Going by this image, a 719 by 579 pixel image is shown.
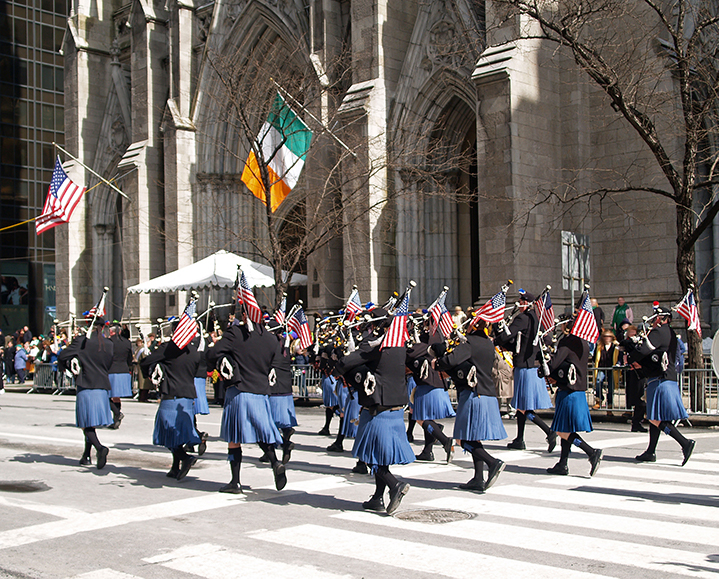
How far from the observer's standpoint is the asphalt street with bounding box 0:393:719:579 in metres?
6.04

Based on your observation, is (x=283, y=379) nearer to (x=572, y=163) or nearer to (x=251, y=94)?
(x=572, y=163)

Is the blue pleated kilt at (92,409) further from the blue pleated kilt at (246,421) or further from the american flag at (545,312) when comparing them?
the american flag at (545,312)

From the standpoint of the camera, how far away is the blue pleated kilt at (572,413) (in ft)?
31.8

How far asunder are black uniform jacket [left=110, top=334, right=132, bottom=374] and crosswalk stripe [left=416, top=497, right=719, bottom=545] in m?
8.67

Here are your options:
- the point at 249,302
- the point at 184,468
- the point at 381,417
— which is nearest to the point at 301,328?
the point at 184,468

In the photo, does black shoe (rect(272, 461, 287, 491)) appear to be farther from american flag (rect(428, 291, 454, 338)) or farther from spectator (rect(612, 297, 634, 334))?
spectator (rect(612, 297, 634, 334))

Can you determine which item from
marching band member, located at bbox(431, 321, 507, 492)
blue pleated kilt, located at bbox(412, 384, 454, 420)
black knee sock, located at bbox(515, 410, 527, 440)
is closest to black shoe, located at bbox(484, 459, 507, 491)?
marching band member, located at bbox(431, 321, 507, 492)

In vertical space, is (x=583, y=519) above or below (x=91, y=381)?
below

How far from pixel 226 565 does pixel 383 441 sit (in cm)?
219

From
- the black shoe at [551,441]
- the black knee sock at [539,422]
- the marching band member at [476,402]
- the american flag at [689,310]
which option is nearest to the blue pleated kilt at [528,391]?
the black knee sock at [539,422]

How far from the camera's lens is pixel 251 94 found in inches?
939

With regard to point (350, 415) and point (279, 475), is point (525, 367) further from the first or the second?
point (279, 475)

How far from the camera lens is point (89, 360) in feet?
37.4

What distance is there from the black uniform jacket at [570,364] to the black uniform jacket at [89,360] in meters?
5.87
